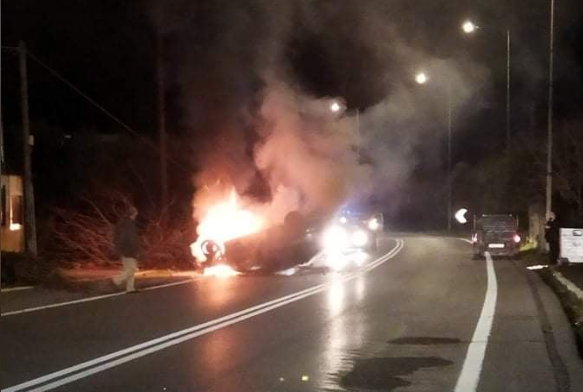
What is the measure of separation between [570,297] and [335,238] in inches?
800

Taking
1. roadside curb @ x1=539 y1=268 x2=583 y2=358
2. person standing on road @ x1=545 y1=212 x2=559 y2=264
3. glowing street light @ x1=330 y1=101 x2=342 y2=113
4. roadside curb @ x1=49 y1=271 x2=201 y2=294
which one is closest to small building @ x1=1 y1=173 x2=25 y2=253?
roadside curb @ x1=49 y1=271 x2=201 y2=294

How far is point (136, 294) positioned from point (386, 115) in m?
16.0

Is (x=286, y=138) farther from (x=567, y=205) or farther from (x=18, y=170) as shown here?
(x=567, y=205)

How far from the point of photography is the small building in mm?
31250

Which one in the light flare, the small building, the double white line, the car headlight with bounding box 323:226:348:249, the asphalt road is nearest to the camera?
the double white line

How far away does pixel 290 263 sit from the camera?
28719 mm

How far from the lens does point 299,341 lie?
1254 centimetres

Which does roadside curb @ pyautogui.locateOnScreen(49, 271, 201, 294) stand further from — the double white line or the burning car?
the double white line

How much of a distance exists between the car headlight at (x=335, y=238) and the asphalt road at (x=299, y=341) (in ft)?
49.2

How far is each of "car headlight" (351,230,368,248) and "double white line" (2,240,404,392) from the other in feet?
63.7

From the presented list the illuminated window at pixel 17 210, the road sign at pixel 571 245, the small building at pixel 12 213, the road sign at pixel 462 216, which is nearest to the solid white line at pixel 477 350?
the road sign at pixel 571 245

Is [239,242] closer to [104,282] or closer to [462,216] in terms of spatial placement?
[104,282]

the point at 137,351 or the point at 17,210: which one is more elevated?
the point at 17,210

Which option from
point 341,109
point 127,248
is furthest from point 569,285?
point 341,109
